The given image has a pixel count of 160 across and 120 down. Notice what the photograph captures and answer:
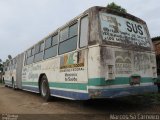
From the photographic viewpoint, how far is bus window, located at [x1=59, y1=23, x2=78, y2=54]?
25.3ft

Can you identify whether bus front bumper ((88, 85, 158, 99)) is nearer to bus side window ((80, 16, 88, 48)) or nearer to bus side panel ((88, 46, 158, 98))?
bus side panel ((88, 46, 158, 98))

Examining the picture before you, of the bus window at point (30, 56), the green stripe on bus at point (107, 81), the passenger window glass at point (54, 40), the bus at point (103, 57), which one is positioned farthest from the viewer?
the bus window at point (30, 56)

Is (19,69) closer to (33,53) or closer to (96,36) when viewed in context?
(33,53)

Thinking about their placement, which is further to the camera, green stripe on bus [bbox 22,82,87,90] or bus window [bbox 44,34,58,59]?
bus window [bbox 44,34,58,59]

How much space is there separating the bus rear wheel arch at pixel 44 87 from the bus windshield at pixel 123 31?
406 cm

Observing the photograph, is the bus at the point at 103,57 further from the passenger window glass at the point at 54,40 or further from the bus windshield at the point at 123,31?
the passenger window glass at the point at 54,40

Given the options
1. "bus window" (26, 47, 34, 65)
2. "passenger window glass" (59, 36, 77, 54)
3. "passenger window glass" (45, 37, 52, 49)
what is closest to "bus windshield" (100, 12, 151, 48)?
"passenger window glass" (59, 36, 77, 54)

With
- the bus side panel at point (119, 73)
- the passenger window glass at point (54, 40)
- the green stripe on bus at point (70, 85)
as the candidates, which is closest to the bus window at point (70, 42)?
the passenger window glass at point (54, 40)

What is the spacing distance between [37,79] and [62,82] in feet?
10.9

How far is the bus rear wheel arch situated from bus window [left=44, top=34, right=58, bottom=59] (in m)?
0.94

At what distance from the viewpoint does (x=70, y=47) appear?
7930 mm

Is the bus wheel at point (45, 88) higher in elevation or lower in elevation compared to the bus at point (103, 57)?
lower

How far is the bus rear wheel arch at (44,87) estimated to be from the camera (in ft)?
33.1

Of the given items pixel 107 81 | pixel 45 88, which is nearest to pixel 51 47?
pixel 45 88
